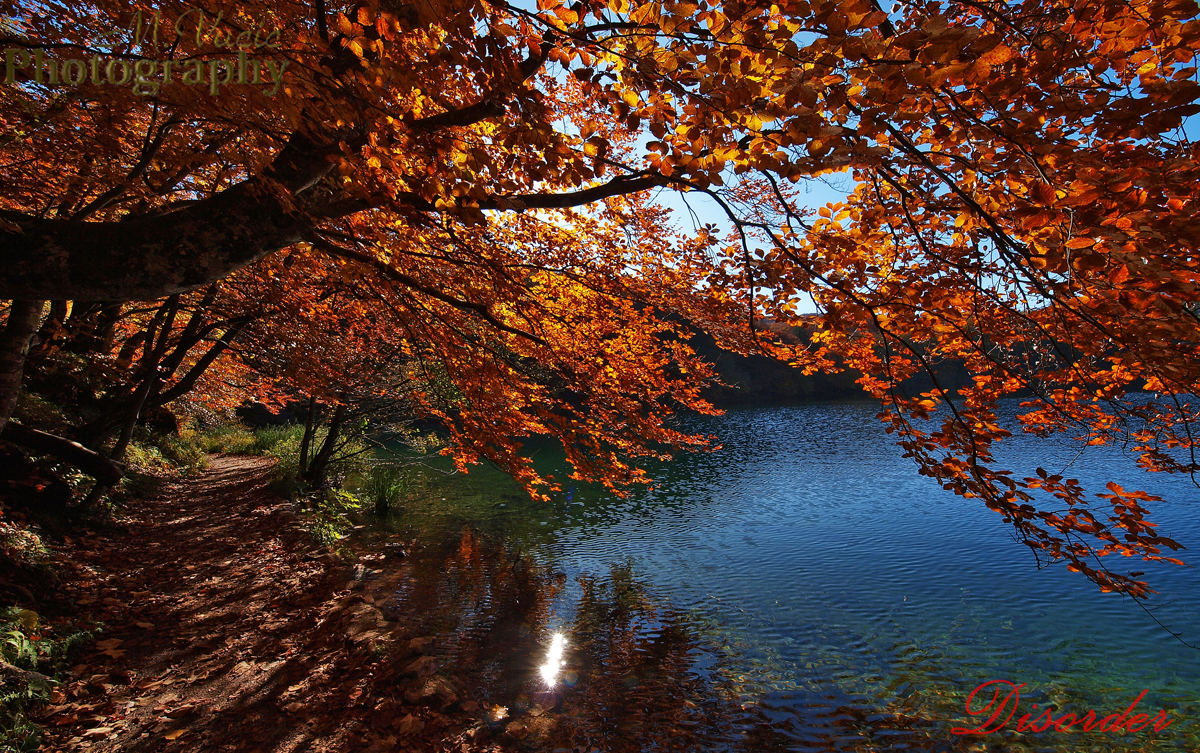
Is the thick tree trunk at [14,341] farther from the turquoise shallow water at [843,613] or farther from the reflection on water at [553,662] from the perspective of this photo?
the turquoise shallow water at [843,613]

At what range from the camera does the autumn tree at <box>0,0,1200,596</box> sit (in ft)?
5.46

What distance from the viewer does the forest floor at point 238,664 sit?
3.28 metres

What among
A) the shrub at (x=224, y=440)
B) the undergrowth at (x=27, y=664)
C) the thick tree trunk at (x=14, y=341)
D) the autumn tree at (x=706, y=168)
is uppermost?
the autumn tree at (x=706, y=168)

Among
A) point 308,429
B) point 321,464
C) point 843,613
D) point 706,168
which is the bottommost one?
point 843,613

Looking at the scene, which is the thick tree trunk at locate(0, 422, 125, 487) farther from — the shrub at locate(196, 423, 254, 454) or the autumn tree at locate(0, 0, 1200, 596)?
the shrub at locate(196, 423, 254, 454)

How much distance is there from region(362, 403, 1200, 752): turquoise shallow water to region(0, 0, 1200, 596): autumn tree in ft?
8.23

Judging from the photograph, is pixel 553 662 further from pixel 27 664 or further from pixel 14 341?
pixel 14 341

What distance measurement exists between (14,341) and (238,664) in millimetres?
3259

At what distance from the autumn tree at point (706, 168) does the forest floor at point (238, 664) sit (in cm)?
223

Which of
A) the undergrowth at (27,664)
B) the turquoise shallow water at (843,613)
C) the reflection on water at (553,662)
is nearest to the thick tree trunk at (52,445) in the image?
the undergrowth at (27,664)

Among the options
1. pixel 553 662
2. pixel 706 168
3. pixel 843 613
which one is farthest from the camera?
pixel 843 613

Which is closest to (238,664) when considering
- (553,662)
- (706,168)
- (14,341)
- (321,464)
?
(553,662)

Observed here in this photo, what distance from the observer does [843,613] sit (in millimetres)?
6922

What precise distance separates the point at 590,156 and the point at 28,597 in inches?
250
